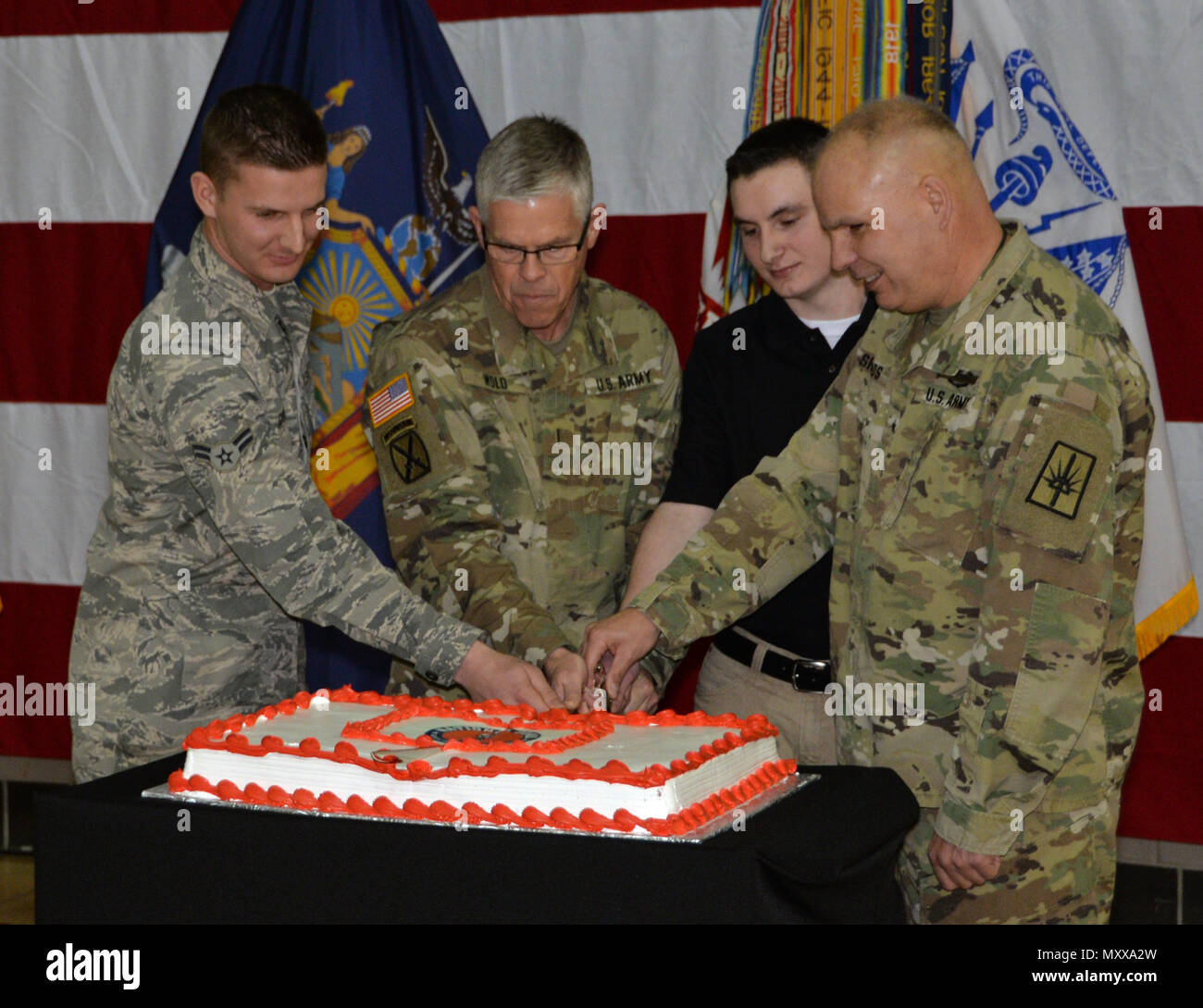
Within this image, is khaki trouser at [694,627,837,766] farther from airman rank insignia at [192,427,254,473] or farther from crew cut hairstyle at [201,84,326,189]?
crew cut hairstyle at [201,84,326,189]

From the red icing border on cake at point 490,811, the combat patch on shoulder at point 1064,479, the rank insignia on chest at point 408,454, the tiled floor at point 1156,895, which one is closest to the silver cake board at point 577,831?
the red icing border on cake at point 490,811

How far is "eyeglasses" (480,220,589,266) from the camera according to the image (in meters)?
2.17

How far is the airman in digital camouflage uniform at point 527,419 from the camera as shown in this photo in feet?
7.04

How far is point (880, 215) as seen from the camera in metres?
1.73

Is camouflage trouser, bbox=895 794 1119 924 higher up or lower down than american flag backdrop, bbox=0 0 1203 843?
lower down

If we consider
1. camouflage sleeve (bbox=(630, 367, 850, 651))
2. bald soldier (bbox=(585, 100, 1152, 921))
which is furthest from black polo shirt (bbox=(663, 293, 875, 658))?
bald soldier (bbox=(585, 100, 1152, 921))

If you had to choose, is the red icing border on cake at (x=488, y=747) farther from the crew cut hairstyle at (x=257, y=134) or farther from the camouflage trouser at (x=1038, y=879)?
the crew cut hairstyle at (x=257, y=134)

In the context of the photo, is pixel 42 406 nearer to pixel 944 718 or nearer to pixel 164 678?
pixel 164 678

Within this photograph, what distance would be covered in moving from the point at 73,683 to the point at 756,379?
1.22 meters

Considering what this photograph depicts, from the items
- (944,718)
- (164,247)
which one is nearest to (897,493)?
(944,718)

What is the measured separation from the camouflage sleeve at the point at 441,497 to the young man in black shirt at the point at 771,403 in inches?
10.5

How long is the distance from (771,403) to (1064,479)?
2.51ft

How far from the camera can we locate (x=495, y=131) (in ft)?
10.7

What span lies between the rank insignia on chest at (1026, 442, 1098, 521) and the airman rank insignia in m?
1.10
